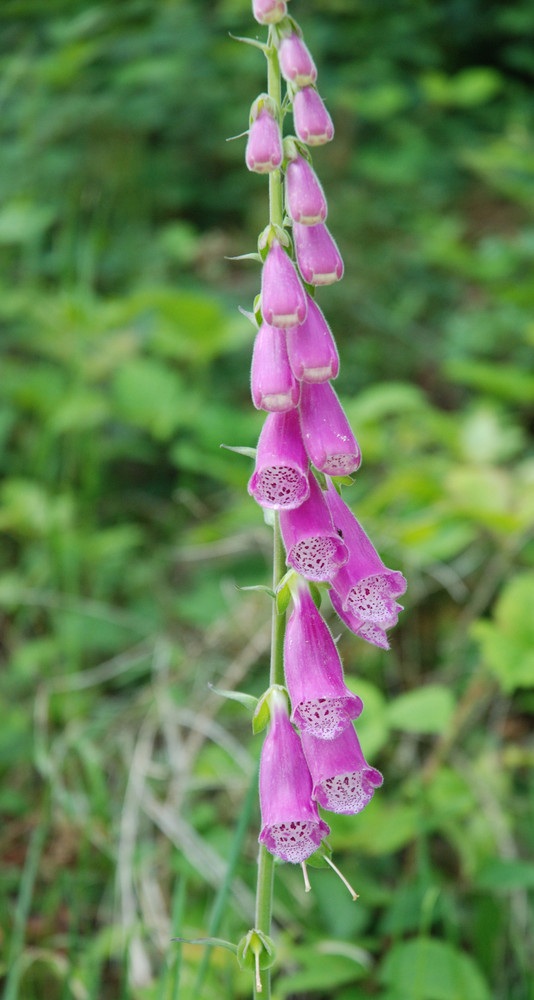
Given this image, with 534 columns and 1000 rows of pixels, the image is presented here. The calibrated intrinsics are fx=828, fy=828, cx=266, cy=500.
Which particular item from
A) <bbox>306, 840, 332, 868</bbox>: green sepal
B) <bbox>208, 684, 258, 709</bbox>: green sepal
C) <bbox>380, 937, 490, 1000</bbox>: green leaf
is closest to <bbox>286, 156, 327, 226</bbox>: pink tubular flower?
<bbox>208, 684, 258, 709</bbox>: green sepal

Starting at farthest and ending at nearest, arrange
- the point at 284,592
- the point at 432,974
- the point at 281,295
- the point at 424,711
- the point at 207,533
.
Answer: the point at 207,533 < the point at 424,711 < the point at 432,974 < the point at 284,592 < the point at 281,295

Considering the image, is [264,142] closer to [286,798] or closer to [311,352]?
[311,352]

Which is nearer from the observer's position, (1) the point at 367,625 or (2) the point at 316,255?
(2) the point at 316,255

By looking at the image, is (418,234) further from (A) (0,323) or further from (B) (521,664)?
(B) (521,664)

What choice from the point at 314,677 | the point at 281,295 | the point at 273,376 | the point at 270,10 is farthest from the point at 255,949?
the point at 270,10

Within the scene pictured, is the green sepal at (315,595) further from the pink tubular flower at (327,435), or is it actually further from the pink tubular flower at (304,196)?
the pink tubular flower at (304,196)

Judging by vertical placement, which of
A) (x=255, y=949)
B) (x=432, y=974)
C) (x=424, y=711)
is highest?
(x=255, y=949)

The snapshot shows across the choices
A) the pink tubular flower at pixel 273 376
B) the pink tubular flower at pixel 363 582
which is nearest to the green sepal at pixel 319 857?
the pink tubular flower at pixel 363 582
